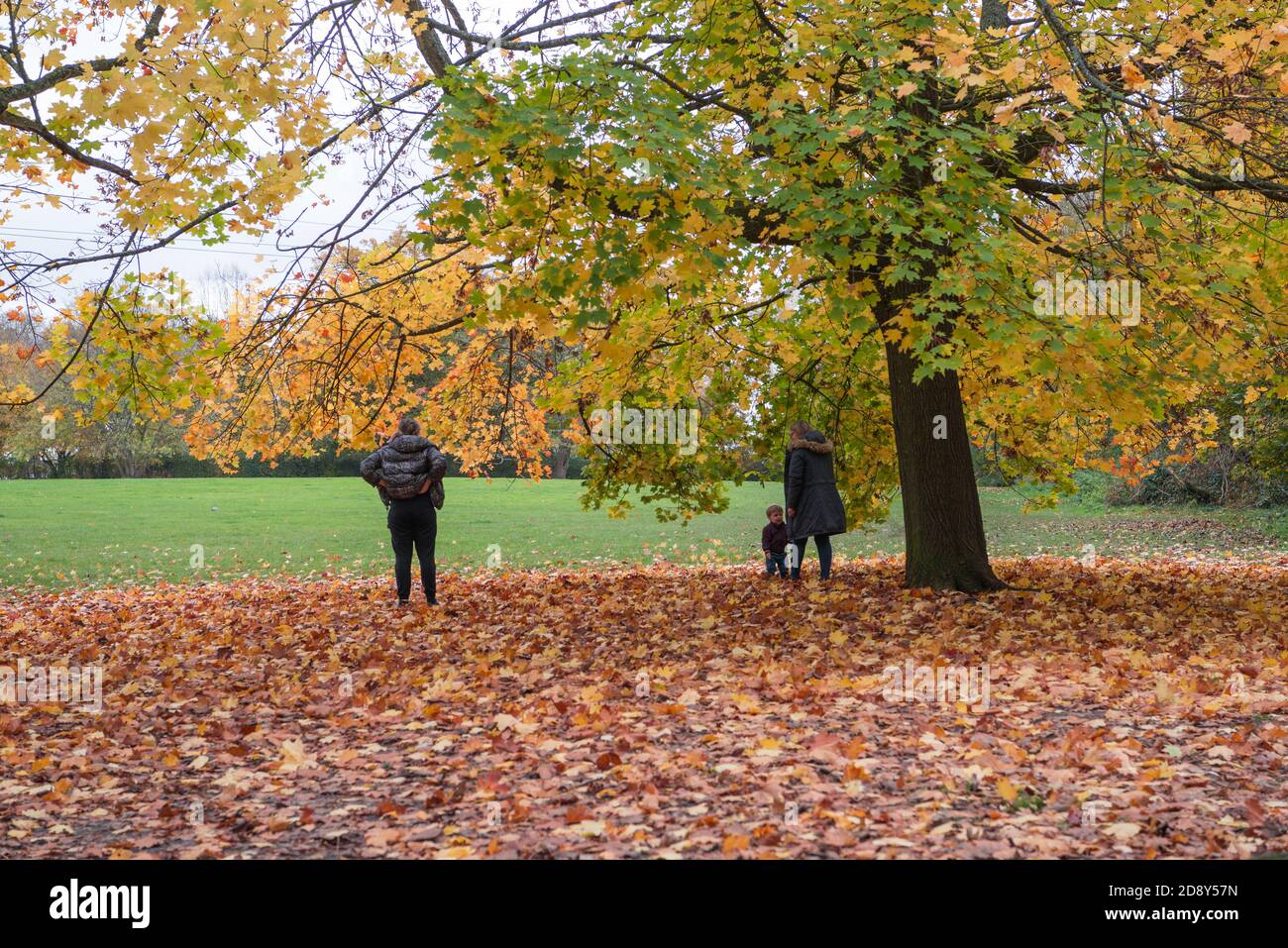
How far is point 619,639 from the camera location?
Answer: 8.62m

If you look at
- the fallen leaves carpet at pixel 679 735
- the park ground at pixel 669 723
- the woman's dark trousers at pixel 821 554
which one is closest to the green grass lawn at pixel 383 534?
the woman's dark trousers at pixel 821 554

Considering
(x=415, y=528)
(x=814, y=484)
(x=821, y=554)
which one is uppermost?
(x=814, y=484)

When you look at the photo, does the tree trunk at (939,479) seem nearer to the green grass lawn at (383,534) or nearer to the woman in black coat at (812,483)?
the woman in black coat at (812,483)

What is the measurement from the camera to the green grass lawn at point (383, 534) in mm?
19578

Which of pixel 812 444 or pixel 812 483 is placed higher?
pixel 812 444

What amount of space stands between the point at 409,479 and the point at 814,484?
428 cm

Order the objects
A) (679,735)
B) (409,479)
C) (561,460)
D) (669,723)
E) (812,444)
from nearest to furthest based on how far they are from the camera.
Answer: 1. (679,735)
2. (669,723)
3. (409,479)
4. (812,444)
5. (561,460)

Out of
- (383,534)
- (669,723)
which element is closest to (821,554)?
(669,723)

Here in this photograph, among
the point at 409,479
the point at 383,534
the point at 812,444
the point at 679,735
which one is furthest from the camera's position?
the point at 383,534

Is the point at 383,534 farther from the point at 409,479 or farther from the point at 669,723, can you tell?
the point at 669,723

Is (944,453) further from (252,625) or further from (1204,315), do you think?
(252,625)

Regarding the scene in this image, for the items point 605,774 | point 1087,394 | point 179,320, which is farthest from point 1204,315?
point 179,320

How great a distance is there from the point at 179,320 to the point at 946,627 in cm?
715

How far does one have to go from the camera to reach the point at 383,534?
2527cm
